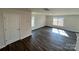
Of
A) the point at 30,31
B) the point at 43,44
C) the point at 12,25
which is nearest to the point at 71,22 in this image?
the point at 43,44

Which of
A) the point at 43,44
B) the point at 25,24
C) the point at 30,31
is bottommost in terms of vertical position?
the point at 43,44

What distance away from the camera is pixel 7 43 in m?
3.36

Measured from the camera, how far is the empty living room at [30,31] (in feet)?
10.2

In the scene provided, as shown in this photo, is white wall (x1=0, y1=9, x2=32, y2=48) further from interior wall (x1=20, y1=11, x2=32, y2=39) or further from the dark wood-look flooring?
the dark wood-look flooring

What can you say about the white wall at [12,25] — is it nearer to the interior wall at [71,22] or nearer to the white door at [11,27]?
the white door at [11,27]

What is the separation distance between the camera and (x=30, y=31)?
4832 millimetres

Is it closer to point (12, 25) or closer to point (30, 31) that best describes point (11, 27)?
point (12, 25)

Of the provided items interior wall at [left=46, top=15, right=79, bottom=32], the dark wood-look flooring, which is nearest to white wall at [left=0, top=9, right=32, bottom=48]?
the dark wood-look flooring

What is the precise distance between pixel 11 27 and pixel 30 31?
4.84 feet

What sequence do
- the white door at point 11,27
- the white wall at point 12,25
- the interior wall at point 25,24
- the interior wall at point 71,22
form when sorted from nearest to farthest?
the white wall at point 12,25 < the white door at point 11,27 < the interior wall at point 25,24 < the interior wall at point 71,22

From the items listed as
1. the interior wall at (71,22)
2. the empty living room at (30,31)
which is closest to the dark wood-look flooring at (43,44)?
the empty living room at (30,31)

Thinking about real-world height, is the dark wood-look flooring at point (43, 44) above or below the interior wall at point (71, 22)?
below

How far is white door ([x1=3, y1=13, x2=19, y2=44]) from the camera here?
327 cm
